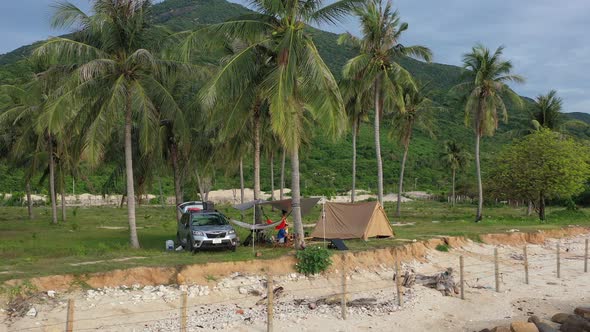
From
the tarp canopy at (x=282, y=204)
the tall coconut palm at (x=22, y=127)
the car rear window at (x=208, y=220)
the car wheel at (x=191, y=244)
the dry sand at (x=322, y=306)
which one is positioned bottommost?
the dry sand at (x=322, y=306)

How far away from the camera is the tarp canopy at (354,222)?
858 inches

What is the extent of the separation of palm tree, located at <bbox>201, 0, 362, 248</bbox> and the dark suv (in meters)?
2.40

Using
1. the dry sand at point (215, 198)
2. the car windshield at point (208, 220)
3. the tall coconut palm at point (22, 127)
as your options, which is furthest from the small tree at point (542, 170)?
the tall coconut palm at point (22, 127)

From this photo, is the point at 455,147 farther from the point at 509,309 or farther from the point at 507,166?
the point at 509,309

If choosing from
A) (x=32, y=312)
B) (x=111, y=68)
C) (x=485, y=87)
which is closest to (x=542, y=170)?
(x=485, y=87)

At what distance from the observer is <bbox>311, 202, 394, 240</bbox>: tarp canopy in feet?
71.5

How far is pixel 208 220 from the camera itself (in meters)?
18.5

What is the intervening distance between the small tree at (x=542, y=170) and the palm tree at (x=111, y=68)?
2699 centimetres

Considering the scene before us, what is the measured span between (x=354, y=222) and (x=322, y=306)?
8.51m

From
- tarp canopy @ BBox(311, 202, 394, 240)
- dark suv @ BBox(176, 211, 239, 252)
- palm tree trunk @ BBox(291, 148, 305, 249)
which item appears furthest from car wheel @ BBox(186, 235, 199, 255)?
tarp canopy @ BBox(311, 202, 394, 240)

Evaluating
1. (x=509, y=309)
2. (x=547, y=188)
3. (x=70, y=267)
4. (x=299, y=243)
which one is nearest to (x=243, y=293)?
(x=299, y=243)

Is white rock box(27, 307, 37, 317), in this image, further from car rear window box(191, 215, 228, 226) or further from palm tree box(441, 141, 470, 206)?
palm tree box(441, 141, 470, 206)

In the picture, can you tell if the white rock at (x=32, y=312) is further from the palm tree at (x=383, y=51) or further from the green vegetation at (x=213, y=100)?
the palm tree at (x=383, y=51)

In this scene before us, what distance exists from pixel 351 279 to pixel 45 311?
9155 mm
